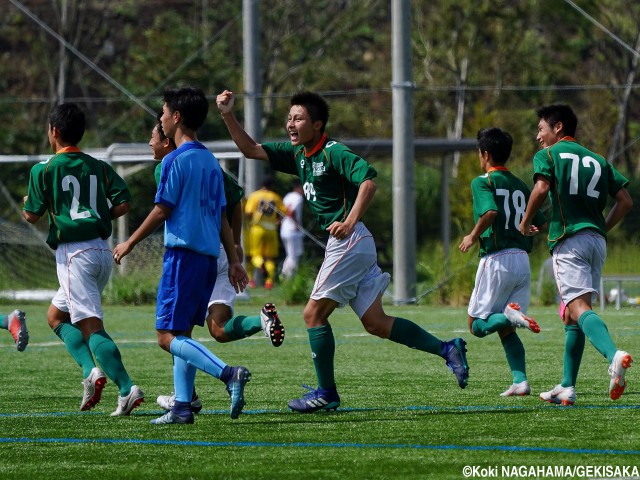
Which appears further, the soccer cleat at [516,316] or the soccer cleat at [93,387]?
the soccer cleat at [516,316]

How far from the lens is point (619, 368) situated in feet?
26.2

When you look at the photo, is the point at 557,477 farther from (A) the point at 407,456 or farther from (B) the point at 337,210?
(B) the point at 337,210

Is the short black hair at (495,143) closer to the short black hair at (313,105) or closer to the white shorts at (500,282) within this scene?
the white shorts at (500,282)

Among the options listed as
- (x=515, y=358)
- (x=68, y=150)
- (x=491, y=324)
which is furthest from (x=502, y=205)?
(x=68, y=150)

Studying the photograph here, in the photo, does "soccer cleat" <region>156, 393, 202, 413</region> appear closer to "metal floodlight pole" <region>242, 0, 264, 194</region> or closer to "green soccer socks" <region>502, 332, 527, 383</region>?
"green soccer socks" <region>502, 332, 527, 383</region>

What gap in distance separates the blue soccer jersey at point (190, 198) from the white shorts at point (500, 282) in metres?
2.54

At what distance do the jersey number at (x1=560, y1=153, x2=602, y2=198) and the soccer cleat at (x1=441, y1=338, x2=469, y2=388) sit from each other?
3.66ft

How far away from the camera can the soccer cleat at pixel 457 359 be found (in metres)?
8.50

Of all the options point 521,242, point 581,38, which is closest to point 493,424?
point 521,242

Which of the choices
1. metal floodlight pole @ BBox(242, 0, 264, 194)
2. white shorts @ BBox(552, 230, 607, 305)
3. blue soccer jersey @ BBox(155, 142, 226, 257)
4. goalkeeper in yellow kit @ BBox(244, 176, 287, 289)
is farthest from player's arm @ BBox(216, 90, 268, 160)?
goalkeeper in yellow kit @ BBox(244, 176, 287, 289)

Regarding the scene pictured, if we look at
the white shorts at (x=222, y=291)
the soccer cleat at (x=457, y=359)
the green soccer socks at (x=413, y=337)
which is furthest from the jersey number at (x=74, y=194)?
the soccer cleat at (x=457, y=359)

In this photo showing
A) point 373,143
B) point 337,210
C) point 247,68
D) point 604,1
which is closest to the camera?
point 337,210

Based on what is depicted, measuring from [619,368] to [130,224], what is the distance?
51.2 feet

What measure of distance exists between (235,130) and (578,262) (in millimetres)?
2139
